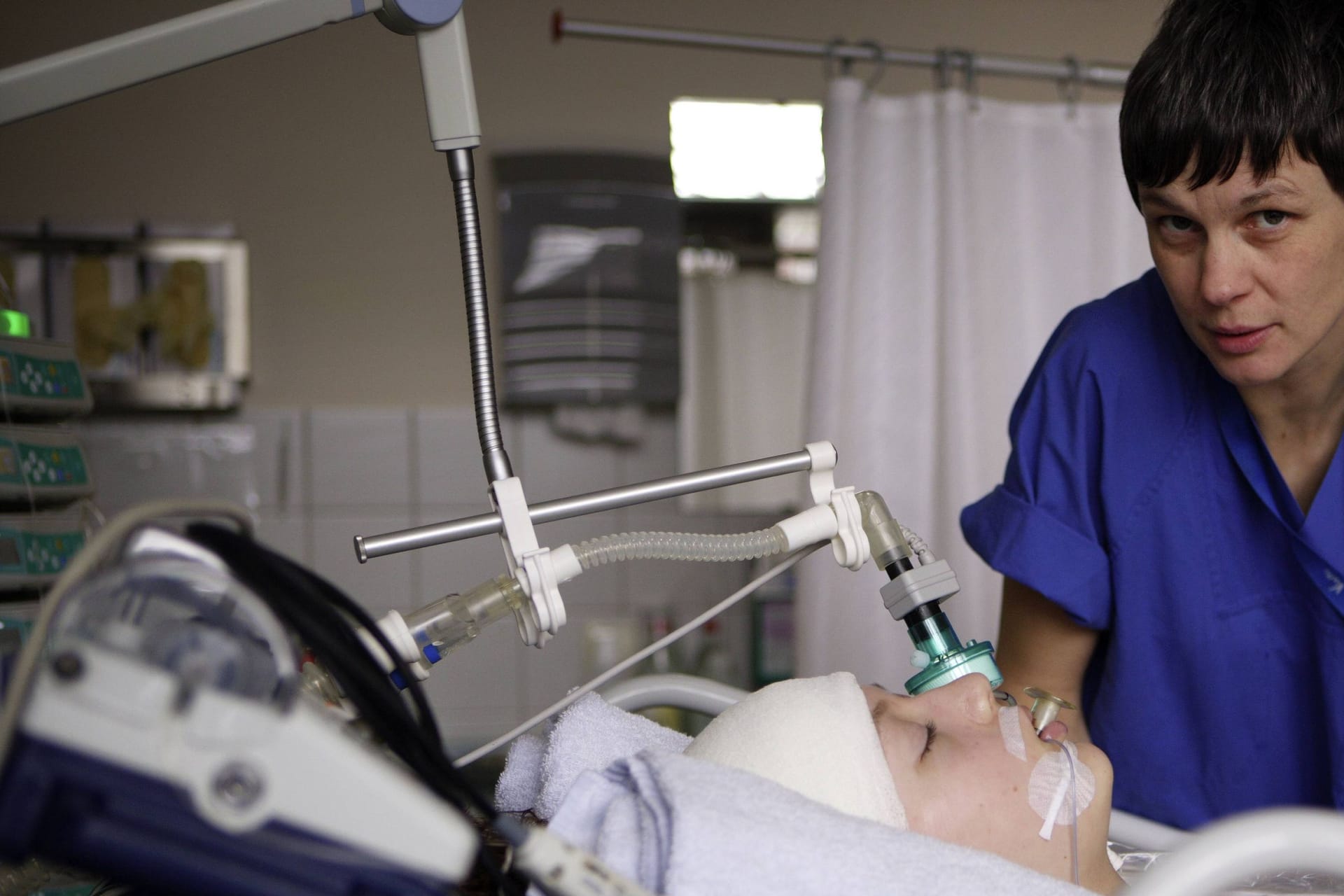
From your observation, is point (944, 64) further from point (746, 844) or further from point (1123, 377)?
point (746, 844)

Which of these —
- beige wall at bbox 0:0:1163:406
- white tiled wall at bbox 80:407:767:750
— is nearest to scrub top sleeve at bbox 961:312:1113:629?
white tiled wall at bbox 80:407:767:750

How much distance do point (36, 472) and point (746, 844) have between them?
2.44ft

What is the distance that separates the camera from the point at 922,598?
888 millimetres

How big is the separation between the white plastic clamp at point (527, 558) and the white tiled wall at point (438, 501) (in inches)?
74.2

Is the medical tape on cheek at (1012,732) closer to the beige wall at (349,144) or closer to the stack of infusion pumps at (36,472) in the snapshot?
the stack of infusion pumps at (36,472)

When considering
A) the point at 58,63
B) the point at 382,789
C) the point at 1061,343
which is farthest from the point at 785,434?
the point at 382,789

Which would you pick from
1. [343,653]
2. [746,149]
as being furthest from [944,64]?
[343,653]

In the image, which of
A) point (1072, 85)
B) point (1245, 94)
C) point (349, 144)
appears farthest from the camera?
point (349, 144)

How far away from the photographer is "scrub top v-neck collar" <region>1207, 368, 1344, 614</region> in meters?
1.14

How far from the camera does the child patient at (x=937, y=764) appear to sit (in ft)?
2.86

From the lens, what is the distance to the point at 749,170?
284 cm

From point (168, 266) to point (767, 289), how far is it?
1418 mm

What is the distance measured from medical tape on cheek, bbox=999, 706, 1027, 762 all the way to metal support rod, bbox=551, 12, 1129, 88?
4.01ft

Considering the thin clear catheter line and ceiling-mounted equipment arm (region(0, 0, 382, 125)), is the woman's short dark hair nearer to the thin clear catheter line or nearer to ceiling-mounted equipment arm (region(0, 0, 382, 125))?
the thin clear catheter line
